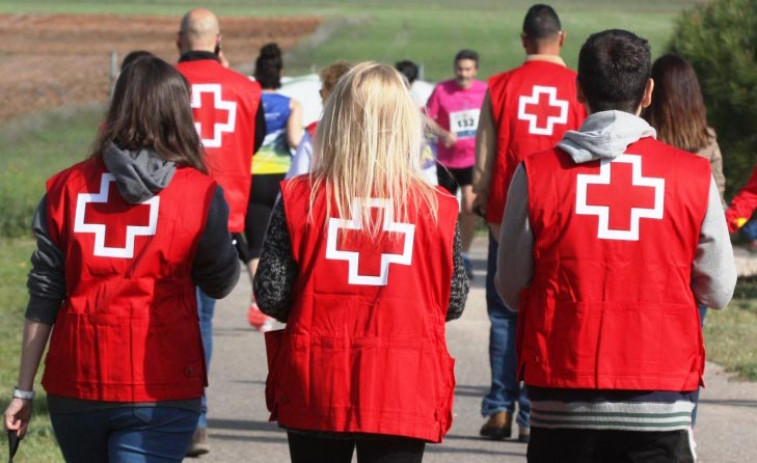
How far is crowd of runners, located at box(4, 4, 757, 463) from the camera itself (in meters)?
4.05

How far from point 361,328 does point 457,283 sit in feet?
1.02

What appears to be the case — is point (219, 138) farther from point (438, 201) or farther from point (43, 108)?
point (43, 108)

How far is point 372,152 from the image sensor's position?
4.05 meters

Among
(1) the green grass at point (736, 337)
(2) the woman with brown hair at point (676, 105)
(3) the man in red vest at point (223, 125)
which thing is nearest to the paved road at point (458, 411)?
(1) the green grass at point (736, 337)

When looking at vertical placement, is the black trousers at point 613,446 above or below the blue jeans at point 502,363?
above

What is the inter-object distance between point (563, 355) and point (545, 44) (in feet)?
11.0

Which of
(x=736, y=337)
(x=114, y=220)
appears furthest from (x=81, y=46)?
(x=114, y=220)

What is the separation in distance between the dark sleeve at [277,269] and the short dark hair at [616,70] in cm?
89

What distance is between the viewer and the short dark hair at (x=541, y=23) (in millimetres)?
7223

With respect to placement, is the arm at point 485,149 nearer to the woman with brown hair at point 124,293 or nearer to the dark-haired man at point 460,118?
the woman with brown hair at point 124,293

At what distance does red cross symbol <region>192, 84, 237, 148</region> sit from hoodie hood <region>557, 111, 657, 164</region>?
10.0 feet

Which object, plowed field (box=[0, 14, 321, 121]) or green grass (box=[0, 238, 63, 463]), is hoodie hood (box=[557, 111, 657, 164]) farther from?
plowed field (box=[0, 14, 321, 121])

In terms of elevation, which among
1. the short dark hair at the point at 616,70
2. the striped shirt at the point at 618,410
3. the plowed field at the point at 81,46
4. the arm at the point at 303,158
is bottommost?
the striped shirt at the point at 618,410

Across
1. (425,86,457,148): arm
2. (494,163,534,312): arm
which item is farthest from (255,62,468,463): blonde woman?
(425,86,457,148): arm
